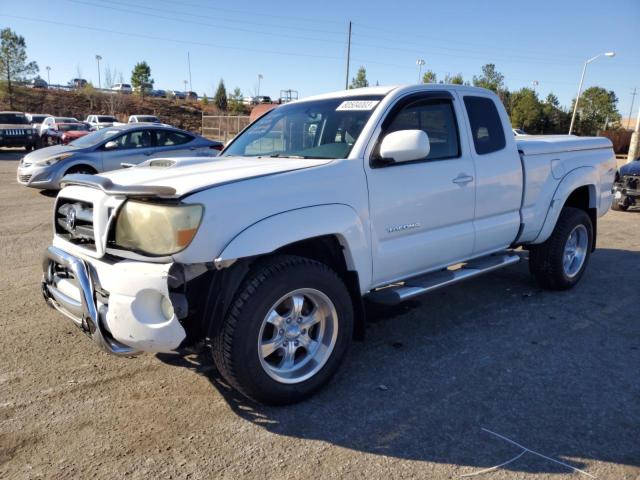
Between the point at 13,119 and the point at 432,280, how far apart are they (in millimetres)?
25562

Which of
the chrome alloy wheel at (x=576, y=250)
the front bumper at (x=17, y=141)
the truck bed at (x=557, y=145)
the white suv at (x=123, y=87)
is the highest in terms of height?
the white suv at (x=123, y=87)

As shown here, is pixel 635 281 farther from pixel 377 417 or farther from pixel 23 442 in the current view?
pixel 23 442

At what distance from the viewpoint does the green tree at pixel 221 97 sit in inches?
2863

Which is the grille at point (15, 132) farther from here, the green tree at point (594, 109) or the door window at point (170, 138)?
the green tree at point (594, 109)

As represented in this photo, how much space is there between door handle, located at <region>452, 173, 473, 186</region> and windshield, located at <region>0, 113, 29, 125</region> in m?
25.2

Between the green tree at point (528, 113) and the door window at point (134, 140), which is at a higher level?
the green tree at point (528, 113)

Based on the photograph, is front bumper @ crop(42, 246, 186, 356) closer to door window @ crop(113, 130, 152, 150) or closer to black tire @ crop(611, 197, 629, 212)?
door window @ crop(113, 130, 152, 150)

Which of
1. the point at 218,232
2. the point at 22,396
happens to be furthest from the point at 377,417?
the point at 22,396

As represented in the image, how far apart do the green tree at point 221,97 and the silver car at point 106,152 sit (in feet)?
212

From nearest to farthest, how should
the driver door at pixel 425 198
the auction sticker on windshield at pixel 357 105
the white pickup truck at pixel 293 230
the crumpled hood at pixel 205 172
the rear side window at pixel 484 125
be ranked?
the white pickup truck at pixel 293 230, the crumpled hood at pixel 205 172, the driver door at pixel 425 198, the auction sticker on windshield at pixel 357 105, the rear side window at pixel 484 125

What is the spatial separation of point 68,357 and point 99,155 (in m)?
8.30

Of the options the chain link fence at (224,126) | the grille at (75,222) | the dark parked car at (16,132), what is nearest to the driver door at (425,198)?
the grille at (75,222)

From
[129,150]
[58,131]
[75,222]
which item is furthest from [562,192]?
[58,131]

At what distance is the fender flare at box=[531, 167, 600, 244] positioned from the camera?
5.00m
